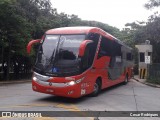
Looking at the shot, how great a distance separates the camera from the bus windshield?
1212cm

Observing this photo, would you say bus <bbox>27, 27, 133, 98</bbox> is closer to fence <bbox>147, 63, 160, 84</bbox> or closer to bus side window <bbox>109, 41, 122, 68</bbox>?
bus side window <bbox>109, 41, 122, 68</bbox>

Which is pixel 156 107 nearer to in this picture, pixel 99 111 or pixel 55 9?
pixel 99 111

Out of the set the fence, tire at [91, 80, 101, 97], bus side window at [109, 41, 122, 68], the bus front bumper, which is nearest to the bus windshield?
the bus front bumper

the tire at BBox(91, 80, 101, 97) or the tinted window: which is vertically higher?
the tinted window

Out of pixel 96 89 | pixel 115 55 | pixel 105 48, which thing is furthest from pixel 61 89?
pixel 115 55

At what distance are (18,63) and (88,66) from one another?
67.5 feet

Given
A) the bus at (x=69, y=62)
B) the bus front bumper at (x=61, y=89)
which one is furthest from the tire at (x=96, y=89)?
the bus front bumper at (x=61, y=89)

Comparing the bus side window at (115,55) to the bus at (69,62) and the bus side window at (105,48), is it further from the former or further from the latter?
the bus at (69,62)

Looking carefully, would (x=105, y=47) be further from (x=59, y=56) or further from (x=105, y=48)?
(x=59, y=56)

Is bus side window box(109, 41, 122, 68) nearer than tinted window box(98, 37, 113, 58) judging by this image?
No

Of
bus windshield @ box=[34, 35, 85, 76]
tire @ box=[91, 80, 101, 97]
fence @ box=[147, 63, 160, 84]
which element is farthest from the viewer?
fence @ box=[147, 63, 160, 84]

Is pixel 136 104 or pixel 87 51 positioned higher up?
pixel 87 51

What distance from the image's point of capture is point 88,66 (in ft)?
42.8

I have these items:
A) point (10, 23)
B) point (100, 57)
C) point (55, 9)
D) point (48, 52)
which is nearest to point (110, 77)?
point (100, 57)
